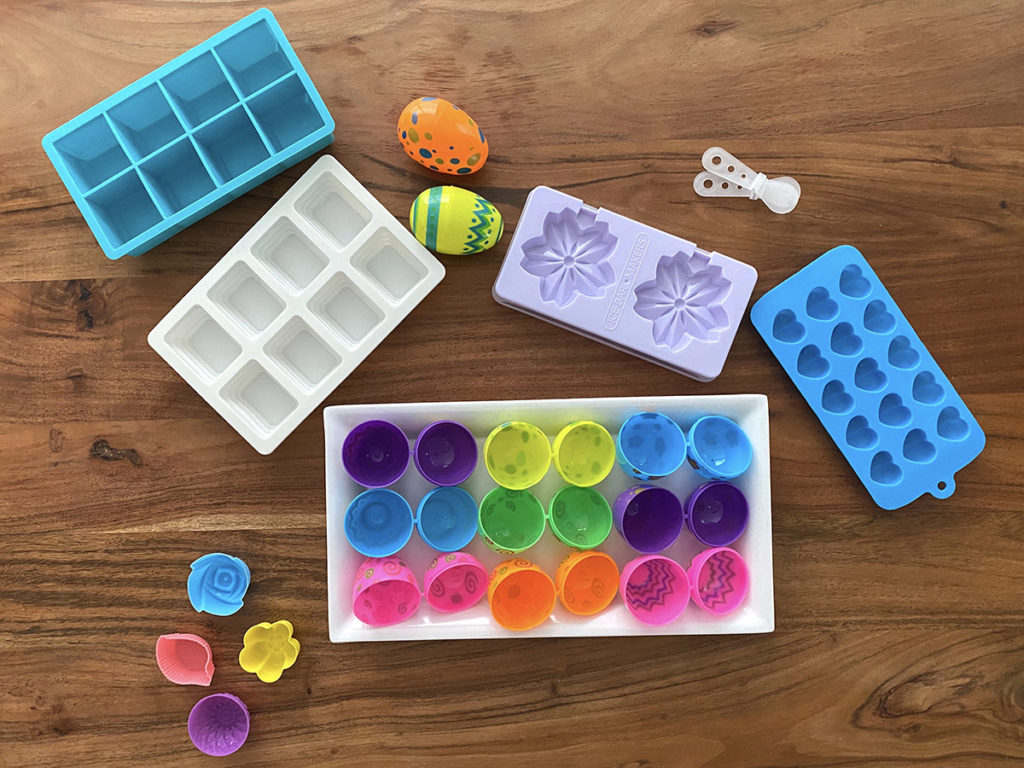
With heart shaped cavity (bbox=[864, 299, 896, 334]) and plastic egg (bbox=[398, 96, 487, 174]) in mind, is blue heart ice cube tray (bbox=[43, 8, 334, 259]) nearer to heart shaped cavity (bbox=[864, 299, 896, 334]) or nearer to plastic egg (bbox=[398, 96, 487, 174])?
plastic egg (bbox=[398, 96, 487, 174])

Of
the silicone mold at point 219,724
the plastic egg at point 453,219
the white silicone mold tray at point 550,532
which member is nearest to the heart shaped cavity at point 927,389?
the white silicone mold tray at point 550,532

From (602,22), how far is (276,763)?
42.3 inches

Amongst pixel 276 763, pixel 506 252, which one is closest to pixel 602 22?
pixel 506 252

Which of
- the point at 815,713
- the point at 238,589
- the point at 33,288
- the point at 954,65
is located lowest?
the point at 815,713

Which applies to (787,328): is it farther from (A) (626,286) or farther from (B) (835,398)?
(A) (626,286)

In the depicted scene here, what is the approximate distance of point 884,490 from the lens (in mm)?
880

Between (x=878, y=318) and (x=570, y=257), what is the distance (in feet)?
1.39

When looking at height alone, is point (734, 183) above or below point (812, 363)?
above

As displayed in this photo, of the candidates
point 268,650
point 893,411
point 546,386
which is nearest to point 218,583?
point 268,650

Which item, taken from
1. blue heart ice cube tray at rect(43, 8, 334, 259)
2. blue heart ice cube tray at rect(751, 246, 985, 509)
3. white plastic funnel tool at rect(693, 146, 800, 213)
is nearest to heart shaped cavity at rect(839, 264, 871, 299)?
blue heart ice cube tray at rect(751, 246, 985, 509)

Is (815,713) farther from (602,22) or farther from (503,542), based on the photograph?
(602,22)

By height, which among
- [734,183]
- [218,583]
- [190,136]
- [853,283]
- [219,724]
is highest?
[190,136]

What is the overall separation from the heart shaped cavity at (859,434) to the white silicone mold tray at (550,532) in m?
0.16

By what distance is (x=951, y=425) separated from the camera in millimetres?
901
